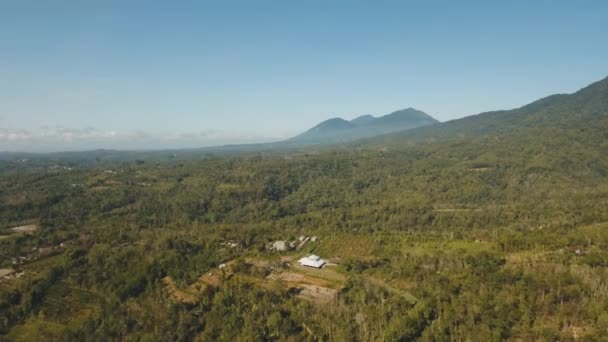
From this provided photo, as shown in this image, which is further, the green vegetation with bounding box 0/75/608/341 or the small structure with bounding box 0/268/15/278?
the small structure with bounding box 0/268/15/278

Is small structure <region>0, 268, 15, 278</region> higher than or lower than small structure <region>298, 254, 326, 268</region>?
lower

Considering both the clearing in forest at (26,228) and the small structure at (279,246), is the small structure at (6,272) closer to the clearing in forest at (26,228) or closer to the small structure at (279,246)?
the clearing in forest at (26,228)

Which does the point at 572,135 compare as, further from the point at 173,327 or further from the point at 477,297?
the point at 173,327

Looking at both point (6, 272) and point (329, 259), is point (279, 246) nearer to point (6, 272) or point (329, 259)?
point (329, 259)

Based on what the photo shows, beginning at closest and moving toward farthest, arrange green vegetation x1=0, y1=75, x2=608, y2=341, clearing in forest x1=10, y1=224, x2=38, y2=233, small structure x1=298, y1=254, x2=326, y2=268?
green vegetation x1=0, y1=75, x2=608, y2=341 < small structure x1=298, y1=254, x2=326, y2=268 < clearing in forest x1=10, y1=224, x2=38, y2=233

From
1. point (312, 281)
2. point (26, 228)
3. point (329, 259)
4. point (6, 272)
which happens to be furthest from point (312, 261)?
point (26, 228)

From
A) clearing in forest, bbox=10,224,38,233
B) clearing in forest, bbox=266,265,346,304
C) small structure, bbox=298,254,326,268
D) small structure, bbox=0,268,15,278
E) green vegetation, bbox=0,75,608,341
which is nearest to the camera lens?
green vegetation, bbox=0,75,608,341

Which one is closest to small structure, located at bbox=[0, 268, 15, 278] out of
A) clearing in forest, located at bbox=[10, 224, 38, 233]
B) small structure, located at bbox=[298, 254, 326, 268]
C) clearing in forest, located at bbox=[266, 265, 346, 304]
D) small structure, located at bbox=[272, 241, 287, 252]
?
clearing in forest, located at bbox=[10, 224, 38, 233]

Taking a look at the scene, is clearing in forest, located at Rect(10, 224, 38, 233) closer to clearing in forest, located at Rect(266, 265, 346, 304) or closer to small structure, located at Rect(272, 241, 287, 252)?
small structure, located at Rect(272, 241, 287, 252)
